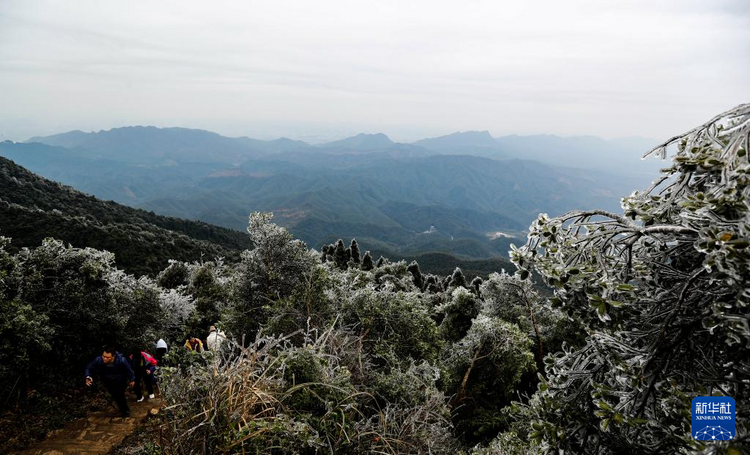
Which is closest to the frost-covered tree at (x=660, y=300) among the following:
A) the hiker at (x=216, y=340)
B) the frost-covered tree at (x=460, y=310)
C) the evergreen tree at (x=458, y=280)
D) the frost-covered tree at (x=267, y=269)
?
the hiker at (x=216, y=340)

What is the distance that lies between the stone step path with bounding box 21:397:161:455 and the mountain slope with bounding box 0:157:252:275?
2155cm

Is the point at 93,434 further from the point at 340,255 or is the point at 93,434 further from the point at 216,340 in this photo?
the point at 340,255

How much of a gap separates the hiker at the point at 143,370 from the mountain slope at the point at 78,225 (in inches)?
830

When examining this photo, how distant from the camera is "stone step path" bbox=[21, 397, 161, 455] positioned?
7.25m

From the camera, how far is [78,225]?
114ft

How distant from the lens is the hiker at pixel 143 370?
30.1ft

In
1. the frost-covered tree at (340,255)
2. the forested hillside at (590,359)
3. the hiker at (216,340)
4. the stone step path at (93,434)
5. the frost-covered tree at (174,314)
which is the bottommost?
the frost-covered tree at (340,255)

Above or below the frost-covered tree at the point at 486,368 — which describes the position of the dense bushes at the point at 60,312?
above

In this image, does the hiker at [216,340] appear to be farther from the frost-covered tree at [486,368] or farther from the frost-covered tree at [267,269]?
the frost-covered tree at [486,368]

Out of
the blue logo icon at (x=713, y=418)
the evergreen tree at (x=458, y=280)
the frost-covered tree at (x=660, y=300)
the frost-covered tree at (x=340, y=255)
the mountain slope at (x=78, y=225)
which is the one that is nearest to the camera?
the frost-covered tree at (x=660, y=300)

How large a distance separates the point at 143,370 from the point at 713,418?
36.9 feet

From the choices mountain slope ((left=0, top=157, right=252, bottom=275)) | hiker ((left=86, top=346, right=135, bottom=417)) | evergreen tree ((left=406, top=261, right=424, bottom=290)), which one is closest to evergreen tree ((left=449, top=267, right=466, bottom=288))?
evergreen tree ((left=406, top=261, right=424, bottom=290))

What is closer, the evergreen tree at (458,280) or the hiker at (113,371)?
the hiker at (113,371)

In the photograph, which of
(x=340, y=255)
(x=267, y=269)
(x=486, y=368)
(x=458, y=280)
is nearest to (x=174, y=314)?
(x=267, y=269)
